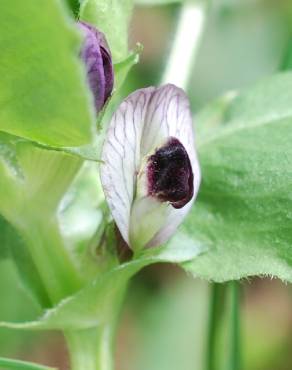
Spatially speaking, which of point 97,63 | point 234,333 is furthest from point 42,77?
point 234,333

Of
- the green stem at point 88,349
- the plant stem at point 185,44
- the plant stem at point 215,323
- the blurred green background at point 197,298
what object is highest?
the plant stem at point 185,44

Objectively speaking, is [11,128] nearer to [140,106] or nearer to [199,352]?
[140,106]

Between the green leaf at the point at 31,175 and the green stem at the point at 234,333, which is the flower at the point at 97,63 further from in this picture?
the green stem at the point at 234,333

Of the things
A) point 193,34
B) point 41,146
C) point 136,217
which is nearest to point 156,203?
point 136,217

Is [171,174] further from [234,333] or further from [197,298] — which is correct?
[197,298]

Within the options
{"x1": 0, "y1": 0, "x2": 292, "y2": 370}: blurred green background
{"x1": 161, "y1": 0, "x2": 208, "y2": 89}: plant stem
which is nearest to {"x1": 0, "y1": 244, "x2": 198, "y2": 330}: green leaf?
{"x1": 161, "y1": 0, "x2": 208, "y2": 89}: plant stem

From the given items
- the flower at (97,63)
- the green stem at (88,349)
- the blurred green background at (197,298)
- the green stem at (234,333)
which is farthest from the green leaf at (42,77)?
the blurred green background at (197,298)

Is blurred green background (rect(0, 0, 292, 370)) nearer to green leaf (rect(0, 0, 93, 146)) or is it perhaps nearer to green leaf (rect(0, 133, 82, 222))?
green leaf (rect(0, 133, 82, 222))
